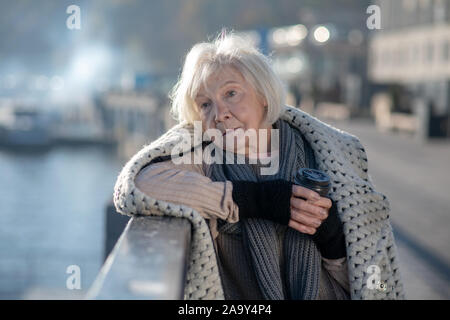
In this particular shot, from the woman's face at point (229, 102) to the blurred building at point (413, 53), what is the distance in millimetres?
19822

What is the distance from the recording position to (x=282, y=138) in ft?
8.98

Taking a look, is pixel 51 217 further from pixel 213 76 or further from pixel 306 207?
pixel 306 207

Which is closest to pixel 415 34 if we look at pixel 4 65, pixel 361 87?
pixel 361 87

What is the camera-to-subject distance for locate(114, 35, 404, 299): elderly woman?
2.35 metres

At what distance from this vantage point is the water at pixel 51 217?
24031mm

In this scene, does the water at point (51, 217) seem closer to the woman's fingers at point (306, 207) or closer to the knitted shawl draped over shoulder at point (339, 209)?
the knitted shawl draped over shoulder at point (339, 209)

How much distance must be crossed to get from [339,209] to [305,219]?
0.56 feet

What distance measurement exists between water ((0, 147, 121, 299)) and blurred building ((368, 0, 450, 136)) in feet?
42.2

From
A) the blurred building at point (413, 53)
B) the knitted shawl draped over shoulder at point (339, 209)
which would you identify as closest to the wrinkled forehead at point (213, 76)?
the knitted shawl draped over shoulder at point (339, 209)

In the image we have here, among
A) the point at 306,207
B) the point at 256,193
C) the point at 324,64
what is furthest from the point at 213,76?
the point at 324,64

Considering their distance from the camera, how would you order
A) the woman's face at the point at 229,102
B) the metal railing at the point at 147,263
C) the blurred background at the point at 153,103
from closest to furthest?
the metal railing at the point at 147,263, the woman's face at the point at 229,102, the blurred background at the point at 153,103

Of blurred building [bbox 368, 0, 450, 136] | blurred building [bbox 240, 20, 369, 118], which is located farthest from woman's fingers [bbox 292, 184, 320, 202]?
blurred building [bbox 240, 20, 369, 118]

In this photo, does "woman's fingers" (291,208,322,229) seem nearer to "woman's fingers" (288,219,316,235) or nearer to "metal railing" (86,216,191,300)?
"woman's fingers" (288,219,316,235)

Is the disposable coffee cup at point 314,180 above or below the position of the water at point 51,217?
above
